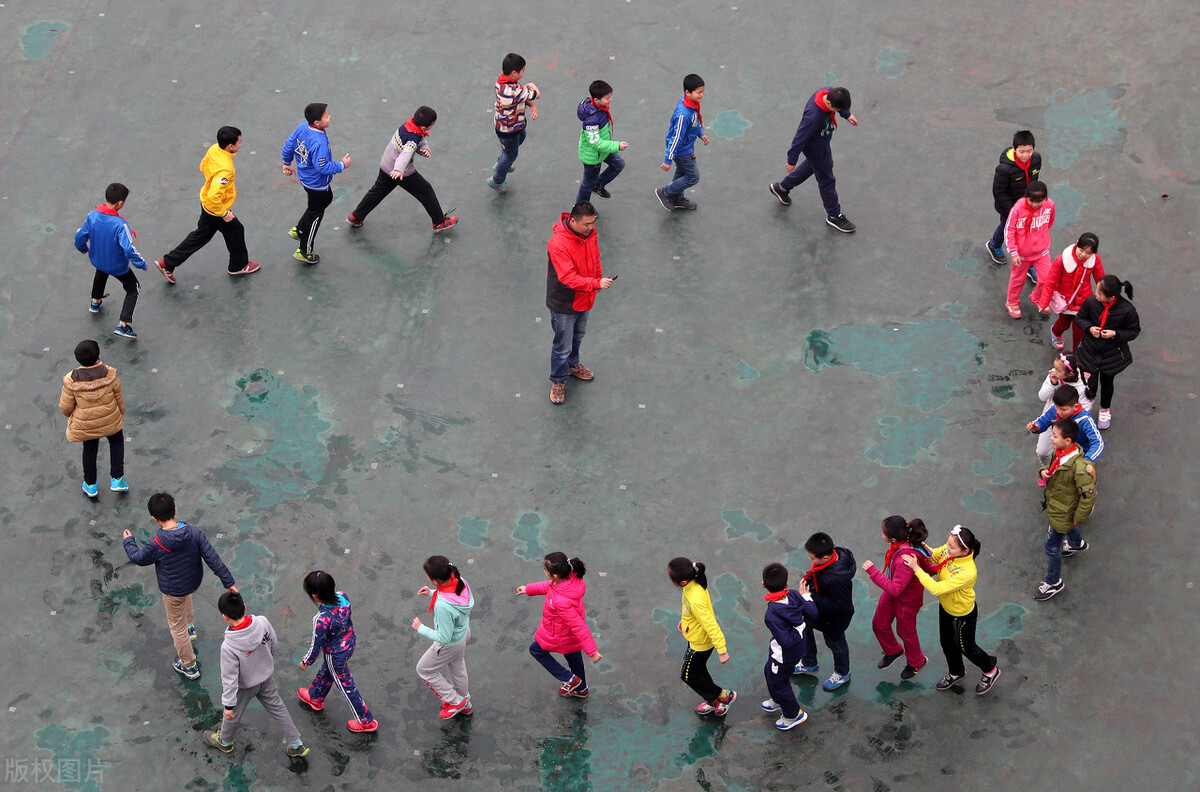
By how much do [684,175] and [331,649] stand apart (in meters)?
5.46

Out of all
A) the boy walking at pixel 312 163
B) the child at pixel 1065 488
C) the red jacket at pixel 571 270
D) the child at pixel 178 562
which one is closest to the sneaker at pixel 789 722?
the child at pixel 1065 488

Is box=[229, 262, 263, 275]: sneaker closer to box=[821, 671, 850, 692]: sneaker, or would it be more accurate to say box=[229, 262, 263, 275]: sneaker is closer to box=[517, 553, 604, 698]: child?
box=[517, 553, 604, 698]: child

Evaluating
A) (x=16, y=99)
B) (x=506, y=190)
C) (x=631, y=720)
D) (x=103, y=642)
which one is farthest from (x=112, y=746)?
(x=16, y=99)

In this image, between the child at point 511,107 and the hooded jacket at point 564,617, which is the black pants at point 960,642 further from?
the child at point 511,107

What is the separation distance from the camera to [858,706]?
7227 mm

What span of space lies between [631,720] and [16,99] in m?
8.92

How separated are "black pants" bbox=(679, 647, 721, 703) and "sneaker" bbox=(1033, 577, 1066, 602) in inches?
93.5

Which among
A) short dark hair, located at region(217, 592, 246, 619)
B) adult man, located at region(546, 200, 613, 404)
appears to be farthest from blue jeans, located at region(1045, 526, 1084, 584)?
short dark hair, located at region(217, 592, 246, 619)

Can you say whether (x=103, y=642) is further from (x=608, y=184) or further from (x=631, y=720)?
(x=608, y=184)

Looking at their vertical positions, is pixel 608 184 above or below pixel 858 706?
above

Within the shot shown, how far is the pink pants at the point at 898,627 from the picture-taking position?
707 centimetres

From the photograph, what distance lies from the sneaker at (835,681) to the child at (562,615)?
4.99 feet

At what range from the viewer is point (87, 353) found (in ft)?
24.8

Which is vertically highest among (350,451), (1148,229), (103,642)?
(1148,229)
